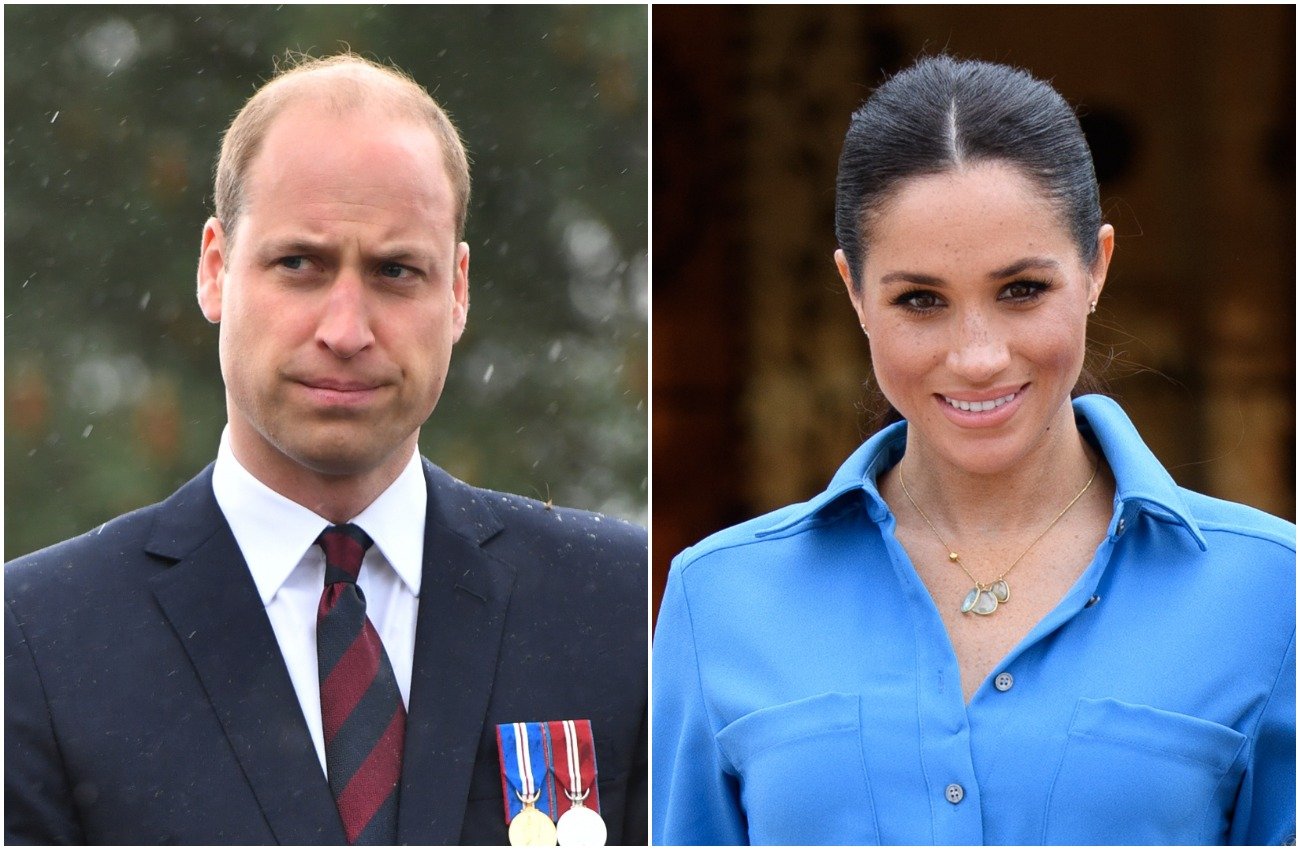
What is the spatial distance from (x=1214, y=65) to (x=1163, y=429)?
0.99 metres

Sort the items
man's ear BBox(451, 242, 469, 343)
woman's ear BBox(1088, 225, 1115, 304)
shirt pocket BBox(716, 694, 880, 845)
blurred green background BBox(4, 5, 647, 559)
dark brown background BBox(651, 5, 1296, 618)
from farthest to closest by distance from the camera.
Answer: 1. dark brown background BBox(651, 5, 1296, 618)
2. blurred green background BBox(4, 5, 647, 559)
3. man's ear BBox(451, 242, 469, 343)
4. woman's ear BBox(1088, 225, 1115, 304)
5. shirt pocket BBox(716, 694, 880, 845)

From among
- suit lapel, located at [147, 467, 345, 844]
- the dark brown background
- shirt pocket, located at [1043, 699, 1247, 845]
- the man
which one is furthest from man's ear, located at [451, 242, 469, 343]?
the dark brown background

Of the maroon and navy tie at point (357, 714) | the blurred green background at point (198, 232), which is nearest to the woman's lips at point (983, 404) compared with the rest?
the blurred green background at point (198, 232)

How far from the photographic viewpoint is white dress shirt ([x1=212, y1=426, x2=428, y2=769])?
2312 millimetres

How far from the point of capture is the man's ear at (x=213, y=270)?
2.37 m

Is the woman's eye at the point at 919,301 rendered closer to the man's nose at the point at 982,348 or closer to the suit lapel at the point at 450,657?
the man's nose at the point at 982,348

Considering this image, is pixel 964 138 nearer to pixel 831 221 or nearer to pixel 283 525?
pixel 283 525

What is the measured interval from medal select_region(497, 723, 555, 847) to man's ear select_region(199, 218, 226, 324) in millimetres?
758

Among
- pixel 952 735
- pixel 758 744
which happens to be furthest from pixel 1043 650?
pixel 758 744

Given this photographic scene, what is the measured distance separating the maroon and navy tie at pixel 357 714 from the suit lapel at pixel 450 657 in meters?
0.02

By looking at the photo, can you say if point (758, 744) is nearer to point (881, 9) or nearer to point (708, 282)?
point (708, 282)

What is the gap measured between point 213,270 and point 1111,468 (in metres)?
1.36

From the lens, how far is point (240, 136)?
93.7 inches

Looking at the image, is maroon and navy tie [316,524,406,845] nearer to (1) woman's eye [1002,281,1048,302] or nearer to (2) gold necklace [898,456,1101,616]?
(2) gold necklace [898,456,1101,616]
